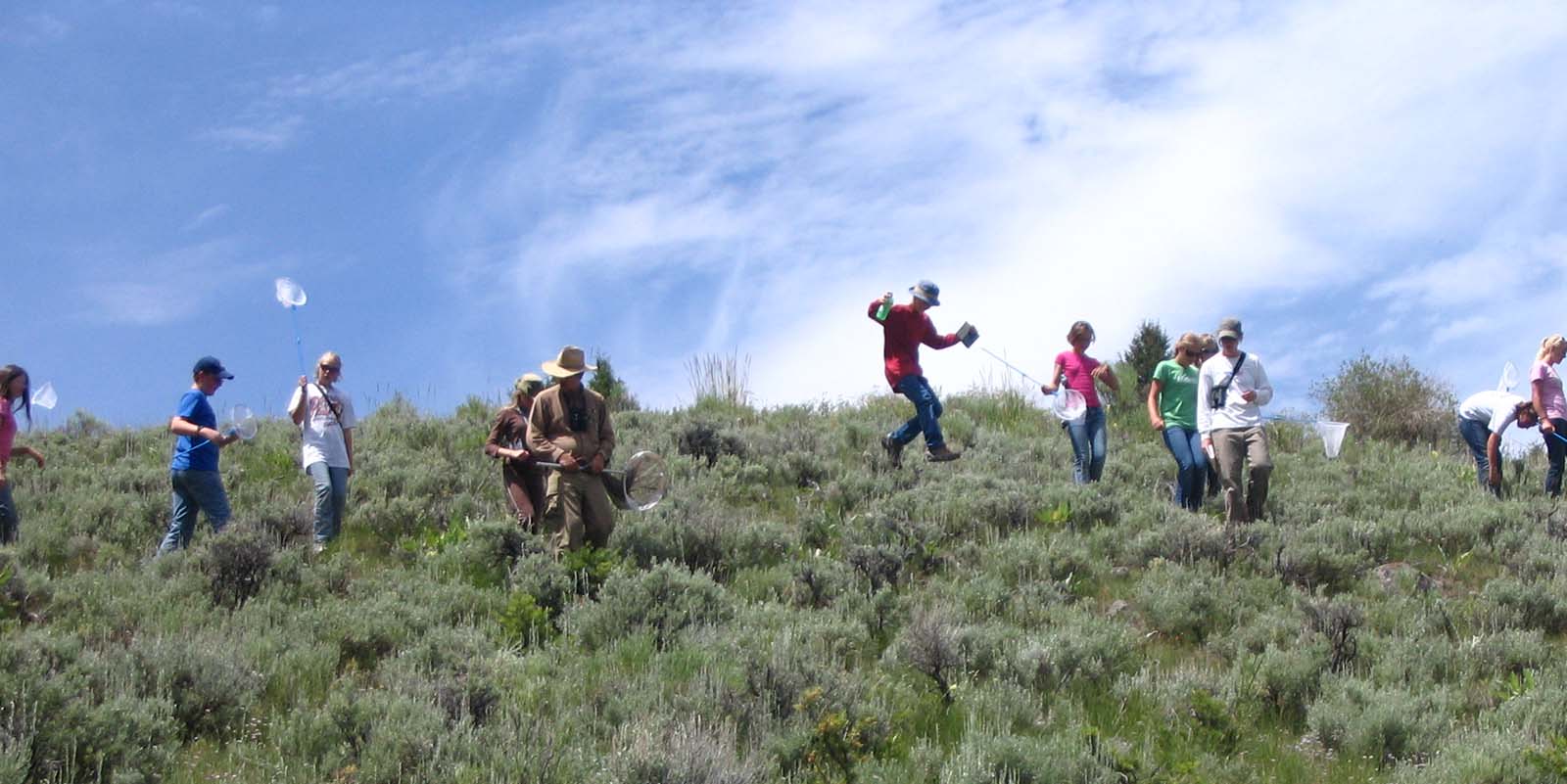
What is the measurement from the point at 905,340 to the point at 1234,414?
126 inches

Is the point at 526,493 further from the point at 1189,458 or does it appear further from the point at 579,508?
the point at 1189,458

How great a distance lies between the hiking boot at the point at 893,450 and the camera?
14.3 metres

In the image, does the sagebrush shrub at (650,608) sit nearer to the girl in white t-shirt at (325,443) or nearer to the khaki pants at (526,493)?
the khaki pants at (526,493)

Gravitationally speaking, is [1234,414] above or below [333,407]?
below

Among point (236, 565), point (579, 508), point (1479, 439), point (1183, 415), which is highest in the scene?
point (1183, 415)

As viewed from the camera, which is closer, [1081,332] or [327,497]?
[327,497]

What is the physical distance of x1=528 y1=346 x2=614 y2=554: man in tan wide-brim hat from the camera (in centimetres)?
1000

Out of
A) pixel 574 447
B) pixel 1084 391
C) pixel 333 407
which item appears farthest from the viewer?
pixel 1084 391

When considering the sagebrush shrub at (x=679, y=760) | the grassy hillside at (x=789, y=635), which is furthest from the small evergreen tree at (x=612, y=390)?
the sagebrush shrub at (x=679, y=760)

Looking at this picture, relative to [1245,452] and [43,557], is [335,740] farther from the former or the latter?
[1245,452]

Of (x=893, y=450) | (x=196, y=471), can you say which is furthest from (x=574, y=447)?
(x=893, y=450)

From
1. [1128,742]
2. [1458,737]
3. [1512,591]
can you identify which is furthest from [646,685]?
[1512,591]

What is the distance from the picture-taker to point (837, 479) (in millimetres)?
13859

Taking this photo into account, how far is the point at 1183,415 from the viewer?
489 inches
